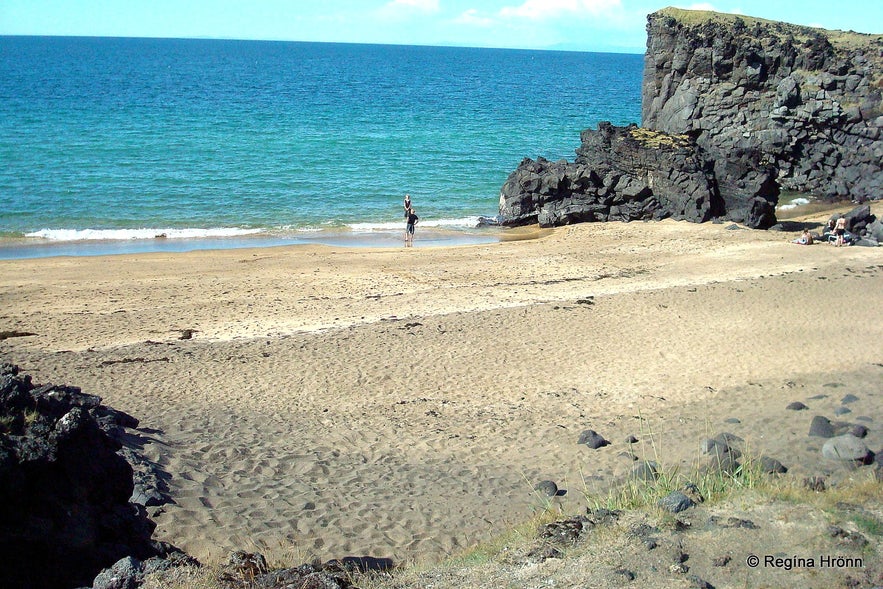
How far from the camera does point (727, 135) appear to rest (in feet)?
125

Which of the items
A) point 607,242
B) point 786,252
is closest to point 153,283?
point 607,242

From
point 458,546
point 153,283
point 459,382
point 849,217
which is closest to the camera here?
point 458,546

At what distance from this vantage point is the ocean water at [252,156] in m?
28.9

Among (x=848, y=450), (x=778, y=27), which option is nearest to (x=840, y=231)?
(x=848, y=450)

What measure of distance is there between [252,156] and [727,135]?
24909 mm

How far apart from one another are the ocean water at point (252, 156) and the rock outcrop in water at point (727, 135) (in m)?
4.73

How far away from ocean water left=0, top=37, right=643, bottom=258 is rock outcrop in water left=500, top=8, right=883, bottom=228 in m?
4.73

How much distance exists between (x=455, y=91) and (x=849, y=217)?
74082 millimetres

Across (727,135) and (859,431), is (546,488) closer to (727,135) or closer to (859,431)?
(859,431)

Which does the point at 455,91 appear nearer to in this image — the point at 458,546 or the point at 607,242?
the point at 607,242

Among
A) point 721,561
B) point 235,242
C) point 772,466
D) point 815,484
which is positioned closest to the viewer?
point 721,561

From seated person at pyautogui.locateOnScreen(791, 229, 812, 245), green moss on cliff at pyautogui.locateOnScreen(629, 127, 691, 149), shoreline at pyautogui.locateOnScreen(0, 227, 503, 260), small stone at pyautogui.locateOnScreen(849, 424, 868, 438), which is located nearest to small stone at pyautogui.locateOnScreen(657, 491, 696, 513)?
small stone at pyautogui.locateOnScreen(849, 424, 868, 438)

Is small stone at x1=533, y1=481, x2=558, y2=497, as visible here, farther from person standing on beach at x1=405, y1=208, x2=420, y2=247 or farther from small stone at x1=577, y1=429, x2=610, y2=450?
person standing on beach at x1=405, y1=208, x2=420, y2=247

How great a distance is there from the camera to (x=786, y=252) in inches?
862
